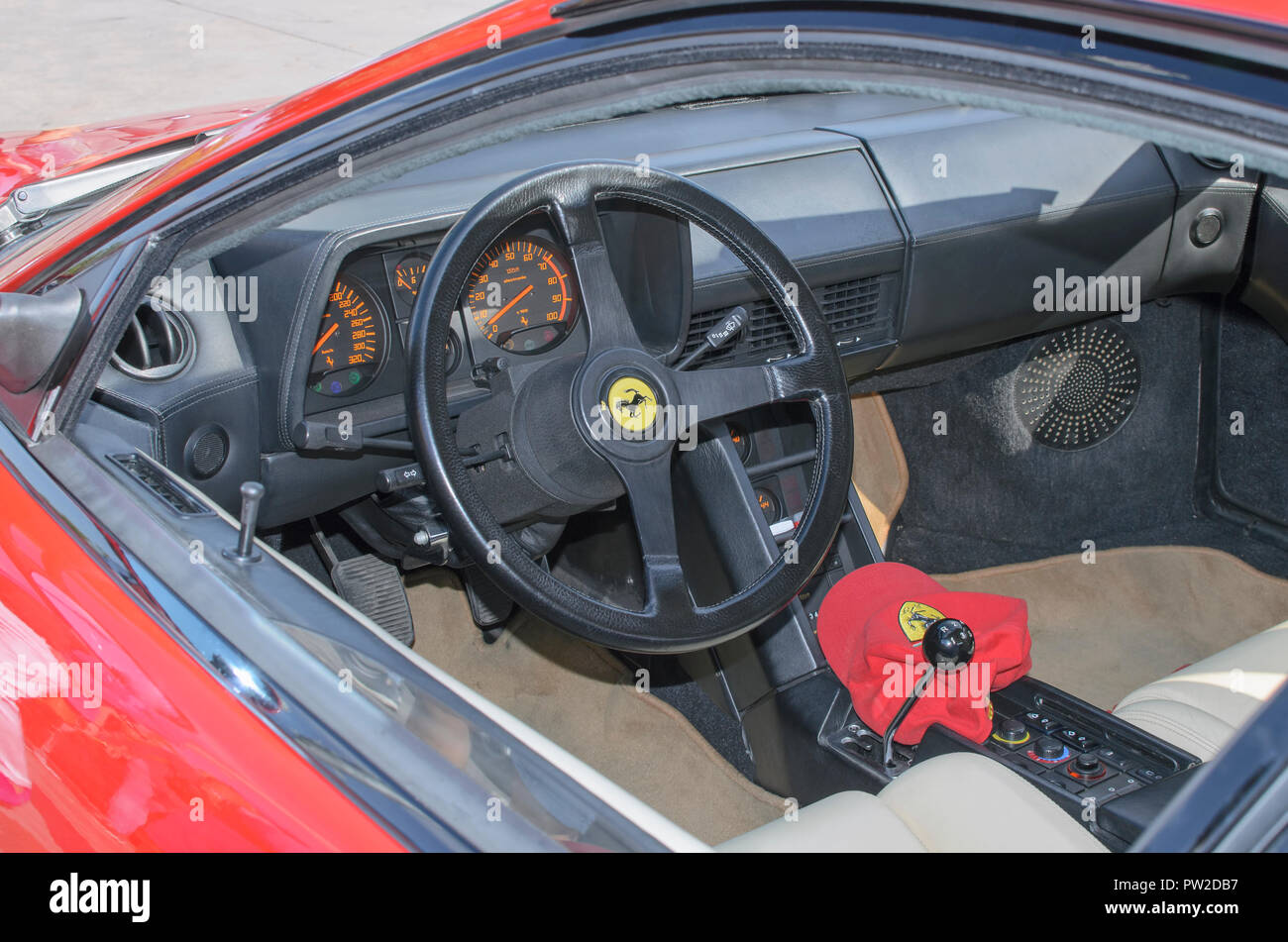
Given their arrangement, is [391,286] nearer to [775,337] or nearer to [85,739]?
[775,337]

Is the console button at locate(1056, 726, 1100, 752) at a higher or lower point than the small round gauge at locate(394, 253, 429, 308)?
lower

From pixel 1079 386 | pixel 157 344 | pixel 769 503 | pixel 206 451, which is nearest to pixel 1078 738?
pixel 769 503

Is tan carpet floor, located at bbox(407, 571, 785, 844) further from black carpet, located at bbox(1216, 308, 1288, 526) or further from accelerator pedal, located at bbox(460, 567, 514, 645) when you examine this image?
black carpet, located at bbox(1216, 308, 1288, 526)

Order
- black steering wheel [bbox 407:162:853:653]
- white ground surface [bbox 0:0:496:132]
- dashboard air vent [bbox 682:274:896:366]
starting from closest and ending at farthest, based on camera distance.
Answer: black steering wheel [bbox 407:162:853:653], dashboard air vent [bbox 682:274:896:366], white ground surface [bbox 0:0:496:132]

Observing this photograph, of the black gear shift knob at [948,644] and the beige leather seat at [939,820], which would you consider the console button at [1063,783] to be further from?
the beige leather seat at [939,820]

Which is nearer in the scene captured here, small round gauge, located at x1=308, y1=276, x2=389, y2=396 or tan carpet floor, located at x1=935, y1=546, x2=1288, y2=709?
small round gauge, located at x1=308, y1=276, x2=389, y2=396

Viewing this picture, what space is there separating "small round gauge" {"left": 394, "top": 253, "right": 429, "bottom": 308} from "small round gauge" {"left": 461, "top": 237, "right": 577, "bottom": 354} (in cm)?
9

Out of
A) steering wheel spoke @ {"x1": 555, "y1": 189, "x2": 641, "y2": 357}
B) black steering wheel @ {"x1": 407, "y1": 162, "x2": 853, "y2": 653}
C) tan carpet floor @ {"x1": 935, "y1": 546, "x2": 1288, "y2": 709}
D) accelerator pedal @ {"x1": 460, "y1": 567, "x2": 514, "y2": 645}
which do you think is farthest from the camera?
tan carpet floor @ {"x1": 935, "y1": 546, "x2": 1288, "y2": 709}

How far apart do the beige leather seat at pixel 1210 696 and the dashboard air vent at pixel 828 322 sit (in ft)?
3.04

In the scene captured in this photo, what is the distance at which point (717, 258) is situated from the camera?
2240 millimetres

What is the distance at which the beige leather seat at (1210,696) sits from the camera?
74.9 inches

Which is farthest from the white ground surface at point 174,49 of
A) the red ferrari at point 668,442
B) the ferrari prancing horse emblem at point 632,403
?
the ferrari prancing horse emblem at point 632,403

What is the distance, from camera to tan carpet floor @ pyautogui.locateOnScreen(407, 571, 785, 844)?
241 cm

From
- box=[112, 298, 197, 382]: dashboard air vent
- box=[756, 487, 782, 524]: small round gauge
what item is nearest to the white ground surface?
box=[756, 487, 782, 524]: small round gauge
